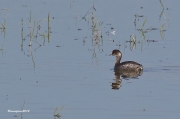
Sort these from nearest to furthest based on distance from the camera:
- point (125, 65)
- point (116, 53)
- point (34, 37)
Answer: point (125, 65) < point (116, 53) < point (34, 37)

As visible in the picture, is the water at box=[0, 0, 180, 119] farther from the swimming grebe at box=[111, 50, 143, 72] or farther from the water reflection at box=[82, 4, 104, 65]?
the swimming grebe at box=[111, 50, 143, 72]

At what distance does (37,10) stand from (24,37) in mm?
4085

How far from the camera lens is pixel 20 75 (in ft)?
58.3

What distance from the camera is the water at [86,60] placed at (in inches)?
594

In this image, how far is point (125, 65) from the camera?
64.2 feet

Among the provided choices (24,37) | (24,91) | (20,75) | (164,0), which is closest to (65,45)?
(24,37)

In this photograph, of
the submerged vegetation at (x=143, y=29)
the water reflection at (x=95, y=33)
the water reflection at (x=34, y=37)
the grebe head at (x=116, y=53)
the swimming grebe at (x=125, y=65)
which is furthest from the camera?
the submerged vegetation at (x=143, y=29)

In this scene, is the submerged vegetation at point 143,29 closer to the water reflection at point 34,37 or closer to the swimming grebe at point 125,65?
the swimming grebe at point 125,65

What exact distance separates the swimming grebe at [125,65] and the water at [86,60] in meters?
0.20

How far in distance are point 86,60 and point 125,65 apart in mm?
942

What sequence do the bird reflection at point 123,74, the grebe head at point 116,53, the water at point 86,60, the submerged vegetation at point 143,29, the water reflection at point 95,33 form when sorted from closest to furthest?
the water at point 86,60 < the bird reflection at point 123,74 < the grebe head at point 116,53 < the water reflection at point 95,33 < the submerged vegetation at point 143,29

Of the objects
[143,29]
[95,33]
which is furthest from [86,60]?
[143,29]

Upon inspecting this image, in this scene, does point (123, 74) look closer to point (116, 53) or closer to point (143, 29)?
point (116, 53)

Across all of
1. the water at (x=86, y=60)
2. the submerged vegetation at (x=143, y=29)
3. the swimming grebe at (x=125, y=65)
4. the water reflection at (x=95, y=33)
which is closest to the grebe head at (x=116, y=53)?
the swimming grebe at (x=125, y=65)
